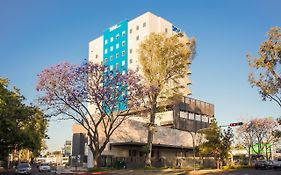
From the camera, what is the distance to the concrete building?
5666 centimetres

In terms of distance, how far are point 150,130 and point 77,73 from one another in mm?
13919

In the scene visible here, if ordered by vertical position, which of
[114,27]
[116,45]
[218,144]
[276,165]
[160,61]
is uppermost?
[114,27]

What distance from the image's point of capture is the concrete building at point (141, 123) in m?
56.7

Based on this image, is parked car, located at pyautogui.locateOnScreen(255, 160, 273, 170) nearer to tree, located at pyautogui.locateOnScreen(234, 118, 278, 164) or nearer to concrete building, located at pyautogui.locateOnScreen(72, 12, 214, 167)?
concrete building, located at pyautogui.locateOnScreen(72, 12, 214, 167)

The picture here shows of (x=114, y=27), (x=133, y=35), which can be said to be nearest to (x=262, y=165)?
(x=133, y=35)

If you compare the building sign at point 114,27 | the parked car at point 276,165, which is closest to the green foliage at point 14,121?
the parked car at point 276,165

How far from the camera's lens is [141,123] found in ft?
199

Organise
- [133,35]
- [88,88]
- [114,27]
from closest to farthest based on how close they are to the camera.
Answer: [88,88] → [133,35] → [114,27]

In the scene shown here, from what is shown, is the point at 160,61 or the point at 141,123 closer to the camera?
the point at 160,61

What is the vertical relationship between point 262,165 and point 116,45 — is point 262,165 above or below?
below

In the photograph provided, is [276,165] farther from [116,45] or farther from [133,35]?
[116,45]

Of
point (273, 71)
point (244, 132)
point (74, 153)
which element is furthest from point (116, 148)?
point (244, 132)

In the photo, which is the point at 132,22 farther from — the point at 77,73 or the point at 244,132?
the point at 77,73

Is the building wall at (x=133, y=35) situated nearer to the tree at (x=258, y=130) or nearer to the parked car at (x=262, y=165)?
the tree at (x=258, y=130)
